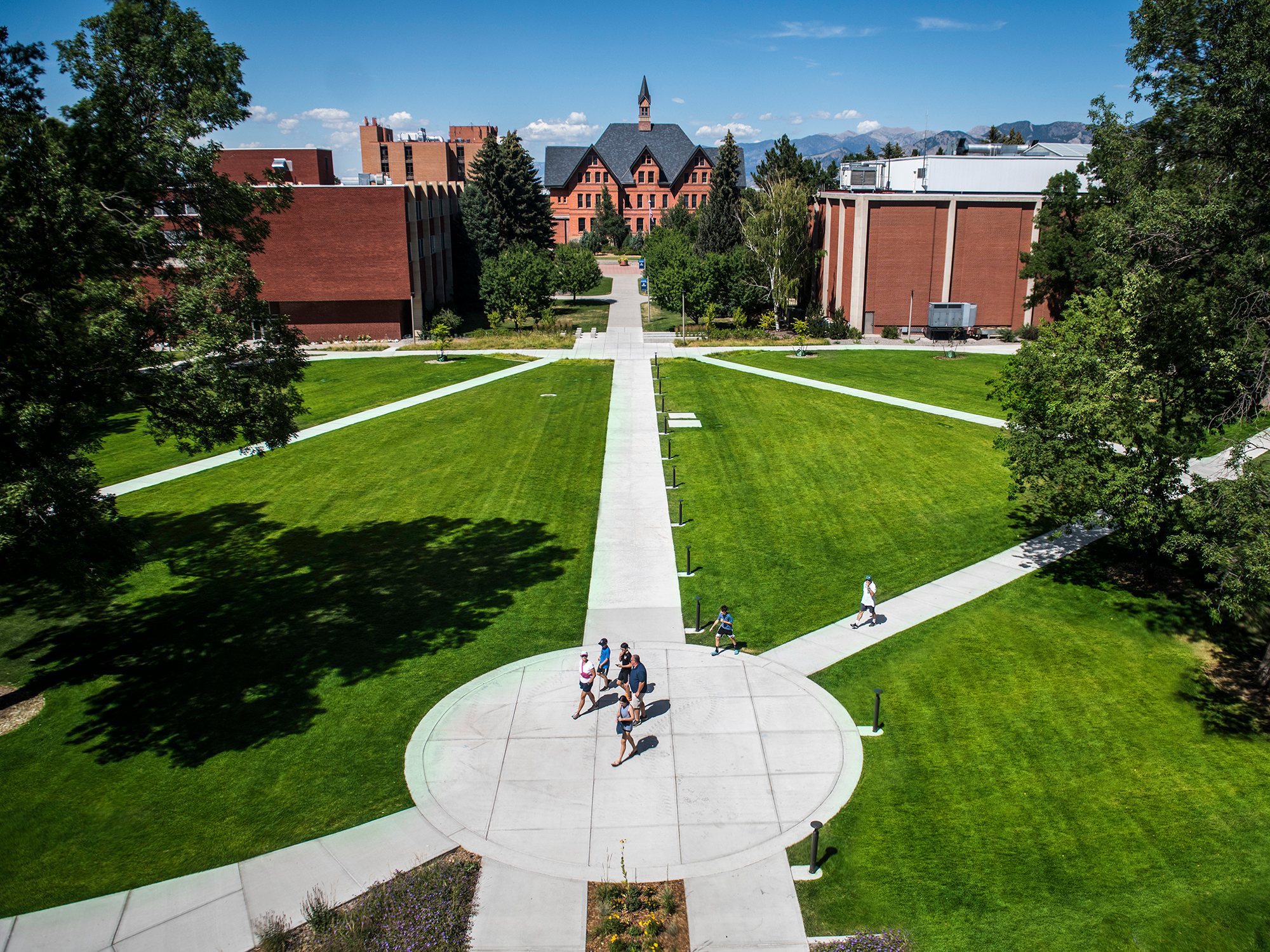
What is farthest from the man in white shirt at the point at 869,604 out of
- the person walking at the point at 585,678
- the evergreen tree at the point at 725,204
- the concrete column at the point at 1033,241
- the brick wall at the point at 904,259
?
the evergreen tree at the point at 725,204

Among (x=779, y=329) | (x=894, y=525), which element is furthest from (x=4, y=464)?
(x=779, y=329)

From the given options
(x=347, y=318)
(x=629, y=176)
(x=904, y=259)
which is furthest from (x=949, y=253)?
(x=629, y=176)

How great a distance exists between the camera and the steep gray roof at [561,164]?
382 ft

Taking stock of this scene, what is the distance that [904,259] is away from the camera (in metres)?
56.7

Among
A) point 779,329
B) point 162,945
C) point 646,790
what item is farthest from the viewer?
point 779,329

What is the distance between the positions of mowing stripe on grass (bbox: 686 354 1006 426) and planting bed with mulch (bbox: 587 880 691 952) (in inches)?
1060

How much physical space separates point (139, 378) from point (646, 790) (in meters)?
10.9

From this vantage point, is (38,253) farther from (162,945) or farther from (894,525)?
(894,525)

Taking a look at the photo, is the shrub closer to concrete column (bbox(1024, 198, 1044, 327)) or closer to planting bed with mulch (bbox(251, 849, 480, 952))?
planting bed with mulch (bbox(251, 849, 480, 952))

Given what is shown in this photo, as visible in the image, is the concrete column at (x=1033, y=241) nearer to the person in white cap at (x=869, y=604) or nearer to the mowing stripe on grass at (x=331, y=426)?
the mowing stripe on grass at (x=331, y=426)

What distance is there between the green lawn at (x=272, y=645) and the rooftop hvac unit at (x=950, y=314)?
3315cm

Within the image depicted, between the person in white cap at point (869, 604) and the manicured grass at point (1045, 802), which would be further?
the person in white cap at point (869, 604)

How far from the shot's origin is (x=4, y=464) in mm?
12422

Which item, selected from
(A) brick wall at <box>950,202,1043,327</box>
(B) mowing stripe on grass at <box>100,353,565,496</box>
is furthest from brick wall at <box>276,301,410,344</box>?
(A) brick wall at <box>950,202,1043,327</box>
